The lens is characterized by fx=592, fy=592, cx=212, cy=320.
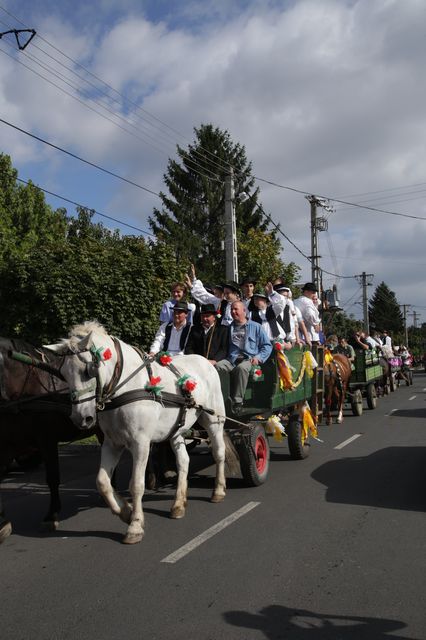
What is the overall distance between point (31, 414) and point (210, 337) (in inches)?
104

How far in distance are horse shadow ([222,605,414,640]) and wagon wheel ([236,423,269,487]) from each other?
329 cm

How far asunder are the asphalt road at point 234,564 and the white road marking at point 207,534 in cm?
2

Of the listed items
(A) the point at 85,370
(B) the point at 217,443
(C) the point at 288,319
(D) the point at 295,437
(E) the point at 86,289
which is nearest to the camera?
(A) the point at 85,370

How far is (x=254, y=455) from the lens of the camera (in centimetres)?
718

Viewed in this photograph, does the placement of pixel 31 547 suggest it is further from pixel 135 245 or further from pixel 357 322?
pixel 357 322

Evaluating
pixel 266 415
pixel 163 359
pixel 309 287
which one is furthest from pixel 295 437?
pixel 163 359

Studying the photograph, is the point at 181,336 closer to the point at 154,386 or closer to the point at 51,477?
the point at 154,386

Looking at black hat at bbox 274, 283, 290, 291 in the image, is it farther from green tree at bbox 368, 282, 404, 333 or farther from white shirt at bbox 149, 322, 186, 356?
green tree at bbox 368, 282, 404, 333

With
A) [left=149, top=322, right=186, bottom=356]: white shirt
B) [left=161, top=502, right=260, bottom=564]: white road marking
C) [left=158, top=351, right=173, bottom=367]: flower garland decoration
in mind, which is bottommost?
[left=161, top=502, right=260, bottom=564]: white road marking

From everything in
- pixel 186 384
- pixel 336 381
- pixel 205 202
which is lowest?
pixel 336 381

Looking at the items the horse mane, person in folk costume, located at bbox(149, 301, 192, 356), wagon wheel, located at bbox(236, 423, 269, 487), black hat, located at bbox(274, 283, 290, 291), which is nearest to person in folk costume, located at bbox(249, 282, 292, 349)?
black hat, located at bbox(274, 283, 290, 291)

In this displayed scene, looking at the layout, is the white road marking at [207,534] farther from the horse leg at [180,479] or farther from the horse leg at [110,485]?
the horse leg at [110,485]

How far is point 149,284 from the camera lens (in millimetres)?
13312

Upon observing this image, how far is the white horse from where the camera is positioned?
496 cm
